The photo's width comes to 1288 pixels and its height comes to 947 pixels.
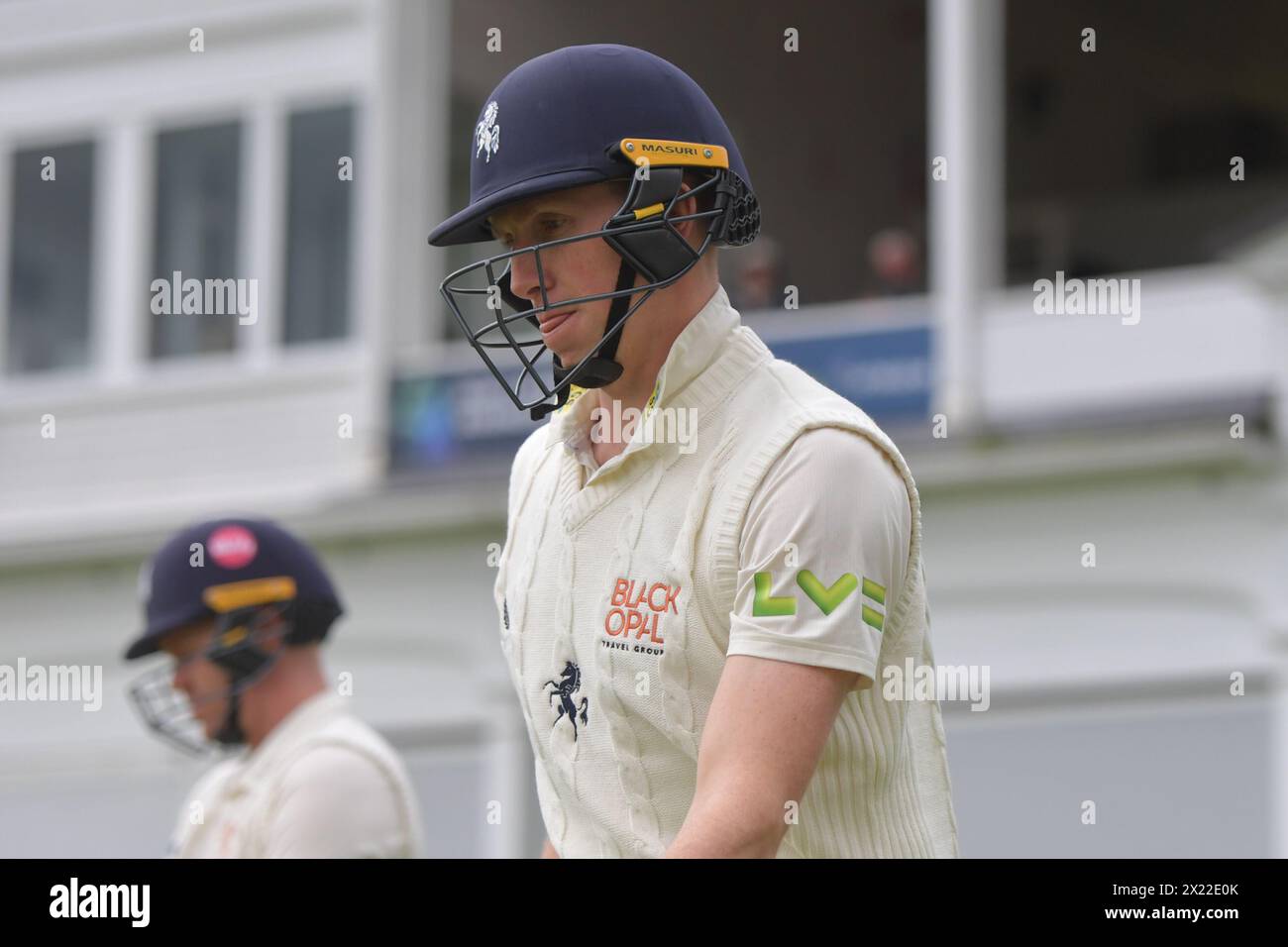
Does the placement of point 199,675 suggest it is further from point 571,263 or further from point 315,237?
point 315,237

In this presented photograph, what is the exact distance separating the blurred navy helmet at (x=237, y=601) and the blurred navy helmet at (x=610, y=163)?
9.24 ft

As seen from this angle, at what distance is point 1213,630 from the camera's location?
12.1 meters

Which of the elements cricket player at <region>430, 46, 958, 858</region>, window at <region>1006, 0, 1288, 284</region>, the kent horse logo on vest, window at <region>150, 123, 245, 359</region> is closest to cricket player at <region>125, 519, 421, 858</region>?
cricket player at <region>430, 46, 958, 858</region>

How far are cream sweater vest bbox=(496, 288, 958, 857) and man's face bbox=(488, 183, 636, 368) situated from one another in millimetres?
135

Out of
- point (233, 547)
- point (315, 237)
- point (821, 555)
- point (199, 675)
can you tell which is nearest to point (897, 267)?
point (315, 237)

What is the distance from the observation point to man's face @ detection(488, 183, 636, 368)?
3332mm

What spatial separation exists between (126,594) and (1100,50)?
22.9 feet

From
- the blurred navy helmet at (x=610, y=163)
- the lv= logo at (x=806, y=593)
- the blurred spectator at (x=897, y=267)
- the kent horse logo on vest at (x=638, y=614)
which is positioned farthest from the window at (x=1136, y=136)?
the lv= logo at (x=806, y=593)

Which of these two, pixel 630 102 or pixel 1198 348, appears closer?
pixel 630 102

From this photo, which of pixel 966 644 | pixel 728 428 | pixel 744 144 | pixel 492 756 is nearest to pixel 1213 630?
pixel 966 644

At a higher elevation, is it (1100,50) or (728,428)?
(1100,50)

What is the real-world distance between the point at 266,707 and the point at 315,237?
9781 millimetres

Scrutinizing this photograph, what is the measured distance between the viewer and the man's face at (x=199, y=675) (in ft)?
19.9

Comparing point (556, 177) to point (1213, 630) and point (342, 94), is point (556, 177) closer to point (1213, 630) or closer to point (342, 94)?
point (1213, 630)
